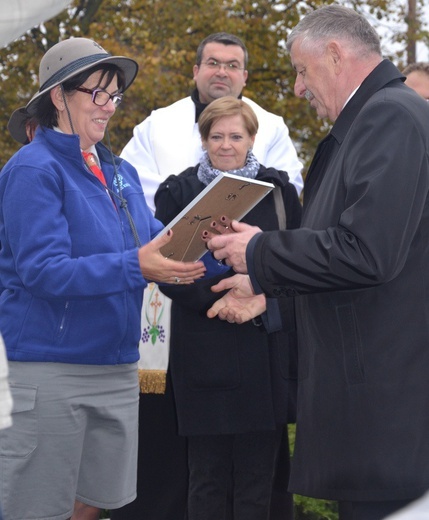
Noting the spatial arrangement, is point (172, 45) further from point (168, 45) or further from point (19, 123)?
point (19, 123)

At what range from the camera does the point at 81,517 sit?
4.01 m

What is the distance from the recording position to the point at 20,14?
205cm

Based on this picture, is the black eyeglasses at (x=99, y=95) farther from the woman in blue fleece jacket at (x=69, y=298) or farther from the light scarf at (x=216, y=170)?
the light scarf at (x=216, y=170)

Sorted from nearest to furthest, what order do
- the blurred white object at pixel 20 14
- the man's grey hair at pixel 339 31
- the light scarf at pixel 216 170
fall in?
1. the blurred white object at pixel 20 14
2. the man's grey hair at pixel 339 31
3. the light scarf at pixel 216 170

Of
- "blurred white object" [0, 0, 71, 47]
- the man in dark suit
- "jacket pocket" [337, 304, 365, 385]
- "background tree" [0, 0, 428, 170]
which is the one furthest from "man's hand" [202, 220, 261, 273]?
"background tree" [0, 0, 428, 170]

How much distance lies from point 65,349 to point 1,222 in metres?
0.51

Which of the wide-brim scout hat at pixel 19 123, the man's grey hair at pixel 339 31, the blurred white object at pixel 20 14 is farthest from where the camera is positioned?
the wide-brim scout hat at pixel 19 123

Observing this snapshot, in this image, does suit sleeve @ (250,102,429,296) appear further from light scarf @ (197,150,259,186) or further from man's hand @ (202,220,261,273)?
light scarf @ (197,150,259,186)

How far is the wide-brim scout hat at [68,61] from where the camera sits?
379 centimetres

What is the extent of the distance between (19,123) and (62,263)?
0.80 m

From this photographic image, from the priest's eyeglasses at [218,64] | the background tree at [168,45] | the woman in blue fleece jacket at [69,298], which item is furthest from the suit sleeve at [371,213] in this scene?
the background tree at [168,45]

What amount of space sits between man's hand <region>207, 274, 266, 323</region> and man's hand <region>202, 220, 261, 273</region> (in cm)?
64

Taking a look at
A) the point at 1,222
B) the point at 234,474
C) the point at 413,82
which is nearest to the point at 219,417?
the point at 234,474

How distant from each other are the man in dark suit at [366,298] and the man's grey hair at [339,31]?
11 cm
